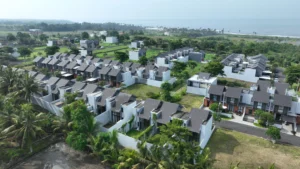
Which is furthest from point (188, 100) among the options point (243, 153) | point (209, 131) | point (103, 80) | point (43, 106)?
point (43, 106)

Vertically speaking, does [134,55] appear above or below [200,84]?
above

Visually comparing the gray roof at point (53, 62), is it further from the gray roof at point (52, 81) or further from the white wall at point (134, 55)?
the white wall at point (134, 55)

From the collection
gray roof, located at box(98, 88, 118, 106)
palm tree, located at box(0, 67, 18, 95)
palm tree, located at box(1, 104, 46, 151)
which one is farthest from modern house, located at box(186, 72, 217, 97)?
palm tree, located at box(0, 67, 18, 95)

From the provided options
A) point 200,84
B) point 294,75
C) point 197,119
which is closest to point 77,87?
point 197,119

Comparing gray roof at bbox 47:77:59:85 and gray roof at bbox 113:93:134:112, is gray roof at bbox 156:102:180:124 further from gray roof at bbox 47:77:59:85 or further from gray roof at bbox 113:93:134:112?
gray roof at bbox 47:77:59:85

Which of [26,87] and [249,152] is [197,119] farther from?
[26,87]
